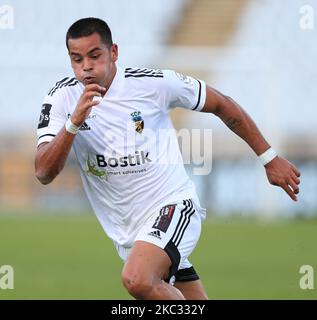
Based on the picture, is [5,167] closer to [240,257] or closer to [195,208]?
[240,257]

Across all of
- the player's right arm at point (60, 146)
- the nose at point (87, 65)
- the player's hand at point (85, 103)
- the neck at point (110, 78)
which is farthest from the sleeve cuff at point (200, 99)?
the player's hand at point (85, 103)

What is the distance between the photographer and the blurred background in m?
15.5

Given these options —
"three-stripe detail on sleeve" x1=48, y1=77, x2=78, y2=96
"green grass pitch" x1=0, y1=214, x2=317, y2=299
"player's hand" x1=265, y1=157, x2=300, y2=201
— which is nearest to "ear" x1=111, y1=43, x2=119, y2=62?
"three-stripe detail on sleeve" x1=48, y1=77, x2=78, y2=96

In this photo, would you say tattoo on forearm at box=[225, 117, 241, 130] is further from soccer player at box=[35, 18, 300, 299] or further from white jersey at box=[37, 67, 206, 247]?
white jersey at box=[37, 67, 206, 247]

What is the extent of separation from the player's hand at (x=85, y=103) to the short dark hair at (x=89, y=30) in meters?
0.50

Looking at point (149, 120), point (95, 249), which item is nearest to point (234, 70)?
point (95, 249)

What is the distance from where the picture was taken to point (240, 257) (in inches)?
590

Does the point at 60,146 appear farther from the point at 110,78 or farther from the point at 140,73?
the point at 140,73

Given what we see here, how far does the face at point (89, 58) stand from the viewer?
21.6 ft

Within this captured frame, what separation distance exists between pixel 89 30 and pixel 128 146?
0.87 meters

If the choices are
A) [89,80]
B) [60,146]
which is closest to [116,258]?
[89,80]

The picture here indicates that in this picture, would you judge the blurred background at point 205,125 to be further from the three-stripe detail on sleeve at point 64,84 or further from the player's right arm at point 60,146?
the player's right arm at point 60,146

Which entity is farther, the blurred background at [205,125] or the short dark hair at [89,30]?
the blurred background at [205,125]

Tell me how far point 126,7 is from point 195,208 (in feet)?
74.3
